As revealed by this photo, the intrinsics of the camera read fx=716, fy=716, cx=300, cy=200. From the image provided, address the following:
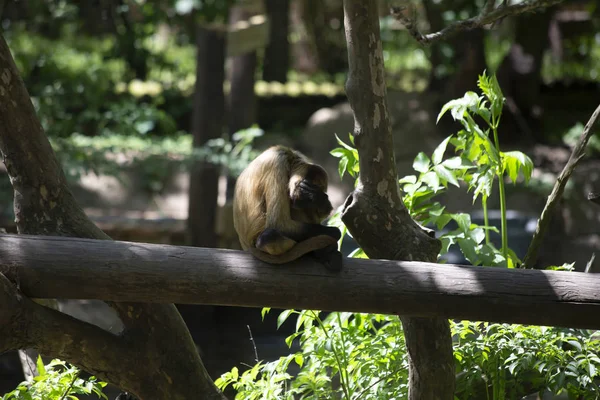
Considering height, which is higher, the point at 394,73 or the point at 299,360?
the point at 394,73

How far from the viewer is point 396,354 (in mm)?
3375

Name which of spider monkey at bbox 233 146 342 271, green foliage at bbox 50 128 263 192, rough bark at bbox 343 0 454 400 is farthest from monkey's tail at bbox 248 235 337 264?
green foliage at bbox 50 128 263 192

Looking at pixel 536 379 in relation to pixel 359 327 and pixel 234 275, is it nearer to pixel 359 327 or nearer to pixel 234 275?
pixel 359 327

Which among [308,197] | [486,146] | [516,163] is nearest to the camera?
[308,197]

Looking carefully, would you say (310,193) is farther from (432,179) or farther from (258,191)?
(432,179)

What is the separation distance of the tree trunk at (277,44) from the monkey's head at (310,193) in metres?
6.59

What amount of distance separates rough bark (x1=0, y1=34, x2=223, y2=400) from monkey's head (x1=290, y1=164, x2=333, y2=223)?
2.52 ft

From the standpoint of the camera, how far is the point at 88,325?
9.97ft

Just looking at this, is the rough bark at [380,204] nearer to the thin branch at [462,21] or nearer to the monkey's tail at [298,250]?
the monkey's tail at [298,250]

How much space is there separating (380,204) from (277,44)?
7.45 meters

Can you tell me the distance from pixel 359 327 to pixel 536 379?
0.86m

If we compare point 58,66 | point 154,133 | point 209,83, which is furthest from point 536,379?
point 58,66

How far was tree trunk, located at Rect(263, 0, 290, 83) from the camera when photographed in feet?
31.1

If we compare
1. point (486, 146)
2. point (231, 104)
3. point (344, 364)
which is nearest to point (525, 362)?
point (344, 364)
